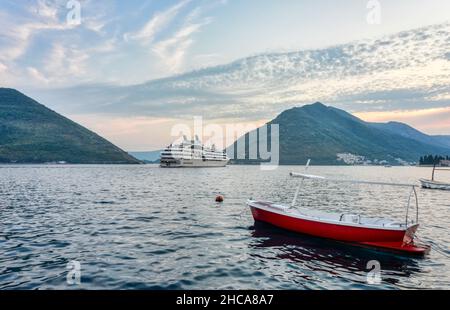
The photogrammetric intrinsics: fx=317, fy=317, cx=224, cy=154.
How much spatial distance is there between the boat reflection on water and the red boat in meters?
0.51

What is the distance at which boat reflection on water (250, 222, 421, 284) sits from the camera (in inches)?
710

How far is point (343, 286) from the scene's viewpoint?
15469 millimetres

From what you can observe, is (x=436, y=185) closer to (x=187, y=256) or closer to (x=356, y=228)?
(x=356, y=228)

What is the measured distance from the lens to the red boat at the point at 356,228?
2094cm

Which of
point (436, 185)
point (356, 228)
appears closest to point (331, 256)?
point (356, 228)

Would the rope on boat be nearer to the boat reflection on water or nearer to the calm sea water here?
the calm sea water

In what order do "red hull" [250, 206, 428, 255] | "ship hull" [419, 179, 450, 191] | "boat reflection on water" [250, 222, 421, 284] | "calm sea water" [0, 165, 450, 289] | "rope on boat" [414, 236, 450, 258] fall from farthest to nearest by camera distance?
"ship hull" [419, 179, 450, 191]
"rope on boat" [414, 236, 450, 258]
"red hull" [250, 206, 428, 255]
"boat reflection on water" [250, 222, 421, 284]
"calm sea water" [0, 165, 450, 289]

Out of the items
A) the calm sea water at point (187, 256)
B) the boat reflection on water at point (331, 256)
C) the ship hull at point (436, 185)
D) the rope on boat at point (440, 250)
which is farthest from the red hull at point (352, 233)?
the ship hull at point (436, 185)

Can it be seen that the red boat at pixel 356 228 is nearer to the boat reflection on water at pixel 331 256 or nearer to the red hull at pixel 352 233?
the red hull at pixel 352 233

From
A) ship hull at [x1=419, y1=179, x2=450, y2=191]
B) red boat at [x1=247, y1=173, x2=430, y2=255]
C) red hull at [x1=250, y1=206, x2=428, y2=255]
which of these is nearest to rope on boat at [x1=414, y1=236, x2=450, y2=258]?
red boat at [x1=247, y1=173, x2=430, y2=255]
